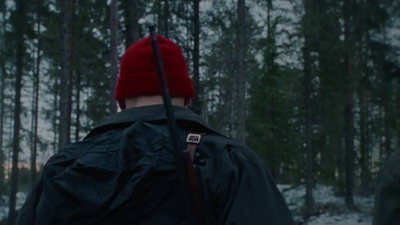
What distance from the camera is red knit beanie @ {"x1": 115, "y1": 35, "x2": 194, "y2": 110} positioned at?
1.96m

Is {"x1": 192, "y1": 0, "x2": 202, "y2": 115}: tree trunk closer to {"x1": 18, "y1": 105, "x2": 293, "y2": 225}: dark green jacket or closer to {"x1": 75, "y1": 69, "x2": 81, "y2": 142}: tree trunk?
{"x1": 75, "y1": 69, "x2": 81, "y2": 142}: tree trunk

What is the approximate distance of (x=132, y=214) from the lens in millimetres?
1776

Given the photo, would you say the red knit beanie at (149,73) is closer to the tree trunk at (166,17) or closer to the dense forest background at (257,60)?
the dense forest background at (257,60)

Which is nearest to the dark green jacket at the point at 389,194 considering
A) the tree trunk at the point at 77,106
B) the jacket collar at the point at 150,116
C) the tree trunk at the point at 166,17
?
the jacket collar at the point at 150,116

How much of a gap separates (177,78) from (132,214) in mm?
569

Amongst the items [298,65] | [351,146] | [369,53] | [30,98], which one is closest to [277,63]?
[298,65]

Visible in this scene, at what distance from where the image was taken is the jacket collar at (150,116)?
1.90 metres

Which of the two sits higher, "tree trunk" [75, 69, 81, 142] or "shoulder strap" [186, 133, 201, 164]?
"tree trunk" [75, 69, 81, 142]

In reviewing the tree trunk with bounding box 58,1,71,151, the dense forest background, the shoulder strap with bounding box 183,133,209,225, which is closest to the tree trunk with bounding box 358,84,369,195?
the dense forest background

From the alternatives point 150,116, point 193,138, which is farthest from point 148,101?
point 193,138

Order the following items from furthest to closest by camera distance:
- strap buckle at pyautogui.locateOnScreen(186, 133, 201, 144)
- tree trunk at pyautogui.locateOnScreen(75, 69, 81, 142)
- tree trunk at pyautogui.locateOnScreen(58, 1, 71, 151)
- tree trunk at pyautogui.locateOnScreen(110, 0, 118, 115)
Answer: tree trunk at pyautogui.locateOnScreen(75, 69, 81, 142), tree trunk at pyautogui.locateOnScreen(58, 1, 71, 151), tree trunk at pyautogui.locateOnScreen(110, 0, 118, 115), strap buckle at pyautogui.locateOnScreen(186, 133, 201, 144)

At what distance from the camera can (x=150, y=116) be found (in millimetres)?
1923

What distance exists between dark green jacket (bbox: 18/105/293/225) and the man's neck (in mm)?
100

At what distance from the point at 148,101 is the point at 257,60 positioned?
1138 inches
